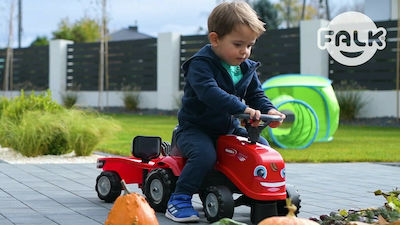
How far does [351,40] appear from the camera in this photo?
61.0 ft

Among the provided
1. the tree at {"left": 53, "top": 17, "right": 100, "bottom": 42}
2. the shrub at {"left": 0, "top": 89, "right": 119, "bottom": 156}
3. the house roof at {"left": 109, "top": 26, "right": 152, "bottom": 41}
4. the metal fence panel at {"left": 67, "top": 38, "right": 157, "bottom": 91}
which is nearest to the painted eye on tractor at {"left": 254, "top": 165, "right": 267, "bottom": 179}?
the shrub at {"left": 0, "top": 89, "right": 119, "bottom": 156}

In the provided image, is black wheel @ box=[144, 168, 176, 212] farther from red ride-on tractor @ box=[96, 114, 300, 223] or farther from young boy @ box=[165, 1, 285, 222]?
young boy @ box=[165, 1, 285, 222]

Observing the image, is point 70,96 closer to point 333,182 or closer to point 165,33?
point 165,33

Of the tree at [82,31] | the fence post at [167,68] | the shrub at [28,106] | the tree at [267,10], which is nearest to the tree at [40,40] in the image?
the tree at [82,31]

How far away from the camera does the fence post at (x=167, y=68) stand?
23.5 meters

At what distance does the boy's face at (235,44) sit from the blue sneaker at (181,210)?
95 centimetres

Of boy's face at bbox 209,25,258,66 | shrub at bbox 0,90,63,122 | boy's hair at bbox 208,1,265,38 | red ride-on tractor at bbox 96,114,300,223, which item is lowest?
red ride-on tractor at bbox 96,114,300,223

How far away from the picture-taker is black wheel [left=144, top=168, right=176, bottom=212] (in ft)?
14.2

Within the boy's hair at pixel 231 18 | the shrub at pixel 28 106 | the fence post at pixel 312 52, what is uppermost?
the fence post at pixel 312 52

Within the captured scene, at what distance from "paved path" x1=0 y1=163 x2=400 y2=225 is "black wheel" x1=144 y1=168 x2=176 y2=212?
0.13 meters

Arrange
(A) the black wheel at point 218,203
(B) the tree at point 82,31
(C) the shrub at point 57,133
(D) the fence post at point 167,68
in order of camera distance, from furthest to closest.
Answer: (B) the tree at point 82,31
(D) the fence post at point 167,68
(C) the shrub at point 57,133
(A) the black wheel at point 218,203

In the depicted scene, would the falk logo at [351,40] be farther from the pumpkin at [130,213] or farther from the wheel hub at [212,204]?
the pumpkin at [130,213]

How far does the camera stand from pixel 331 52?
63.0 feet

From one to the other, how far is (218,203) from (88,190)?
1.87 m
